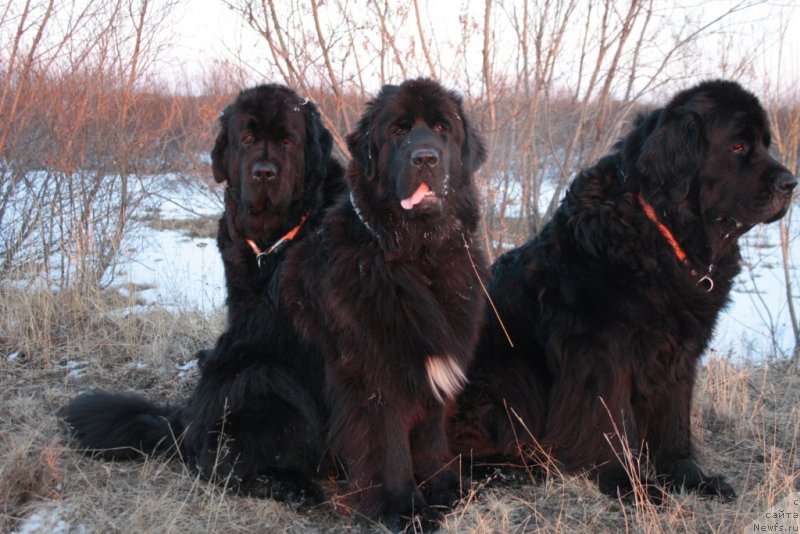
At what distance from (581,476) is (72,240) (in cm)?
512

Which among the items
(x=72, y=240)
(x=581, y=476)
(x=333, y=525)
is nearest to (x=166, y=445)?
(x=333, y=525)

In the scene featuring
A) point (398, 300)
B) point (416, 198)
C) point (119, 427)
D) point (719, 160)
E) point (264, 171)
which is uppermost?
point (719, 160)

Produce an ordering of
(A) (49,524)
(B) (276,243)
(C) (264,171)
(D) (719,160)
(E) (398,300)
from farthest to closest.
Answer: (B) (276,243)
(C) (264,171)
(D) (719,160)
(E) (398,300)
(A) (49,524)

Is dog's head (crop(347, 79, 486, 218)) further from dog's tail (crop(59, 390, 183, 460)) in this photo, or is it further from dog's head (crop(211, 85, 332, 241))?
dog's tail (crop(59, 390, 183, 460))

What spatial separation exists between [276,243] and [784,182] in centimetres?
217

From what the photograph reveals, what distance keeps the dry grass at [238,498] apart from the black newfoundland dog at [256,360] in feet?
0.42

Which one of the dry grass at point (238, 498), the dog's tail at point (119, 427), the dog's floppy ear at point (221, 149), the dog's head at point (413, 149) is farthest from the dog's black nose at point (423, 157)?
the dog's tail at point (119, 427)

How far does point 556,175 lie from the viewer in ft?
21.8

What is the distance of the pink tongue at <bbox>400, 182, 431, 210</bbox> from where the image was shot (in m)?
2.58

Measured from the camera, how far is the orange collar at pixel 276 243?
3.10m

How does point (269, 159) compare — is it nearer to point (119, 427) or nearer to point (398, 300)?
point (398, 300)

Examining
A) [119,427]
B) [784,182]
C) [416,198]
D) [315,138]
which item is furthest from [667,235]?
[119,427]

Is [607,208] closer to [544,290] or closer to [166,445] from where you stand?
[544,290]

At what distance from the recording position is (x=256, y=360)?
3039mm
